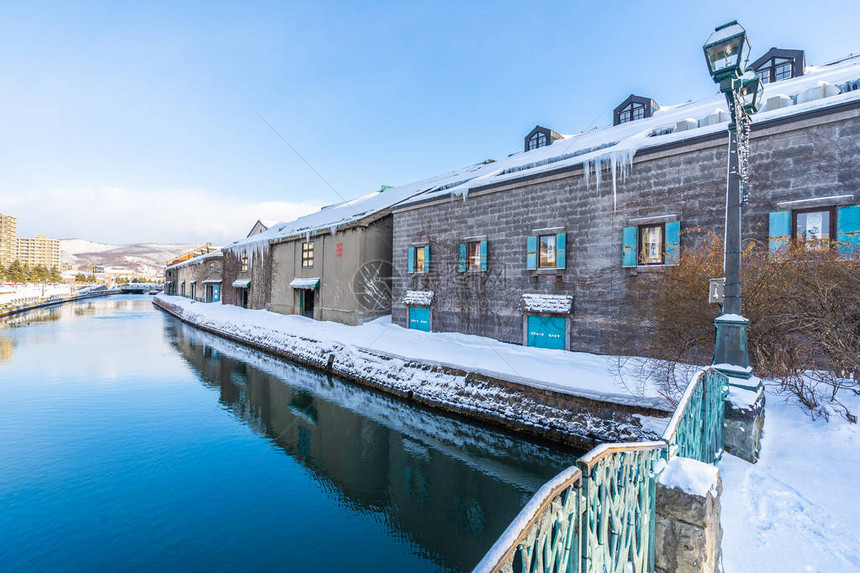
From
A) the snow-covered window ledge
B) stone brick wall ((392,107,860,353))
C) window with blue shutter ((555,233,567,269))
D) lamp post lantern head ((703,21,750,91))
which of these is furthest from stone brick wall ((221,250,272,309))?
lamp post lantern head ((703,21,750,91))

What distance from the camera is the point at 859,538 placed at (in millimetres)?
3150

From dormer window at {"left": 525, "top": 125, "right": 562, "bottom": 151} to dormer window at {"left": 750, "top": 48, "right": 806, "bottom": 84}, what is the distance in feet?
31.0

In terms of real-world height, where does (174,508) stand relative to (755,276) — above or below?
below

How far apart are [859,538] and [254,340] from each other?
24.2 meters

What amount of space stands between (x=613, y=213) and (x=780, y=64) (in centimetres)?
1209

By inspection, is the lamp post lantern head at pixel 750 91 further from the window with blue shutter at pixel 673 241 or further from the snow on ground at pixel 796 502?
the window with blue shutter at pixel 673 241

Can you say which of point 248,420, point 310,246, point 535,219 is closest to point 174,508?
point 248,420

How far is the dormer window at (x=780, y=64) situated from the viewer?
620 inches

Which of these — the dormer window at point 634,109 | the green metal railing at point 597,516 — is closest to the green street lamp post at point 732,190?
the green metal railing at point 597,516

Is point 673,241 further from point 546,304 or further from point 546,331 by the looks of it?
point 546,331

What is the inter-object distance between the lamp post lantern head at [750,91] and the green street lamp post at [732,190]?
0.5 inches

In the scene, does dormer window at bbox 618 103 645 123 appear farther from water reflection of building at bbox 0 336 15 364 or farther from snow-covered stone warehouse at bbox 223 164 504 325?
water reflection of building at bbox 0 336 15 364

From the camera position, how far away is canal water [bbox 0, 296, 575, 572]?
6.07 meters

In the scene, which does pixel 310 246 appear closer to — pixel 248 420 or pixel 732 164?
pixel 248 420
